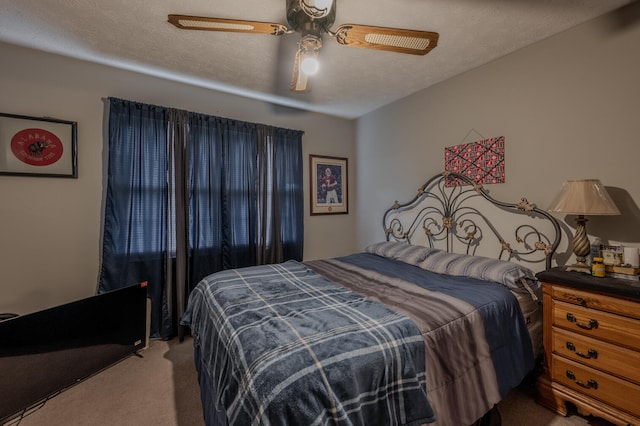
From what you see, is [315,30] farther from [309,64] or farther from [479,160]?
[479,160]

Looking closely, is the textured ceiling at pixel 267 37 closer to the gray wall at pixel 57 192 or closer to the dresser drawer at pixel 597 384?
the gray wall at pixel 57 192

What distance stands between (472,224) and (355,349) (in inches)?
82.6

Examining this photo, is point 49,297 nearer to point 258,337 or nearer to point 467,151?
point 258,337

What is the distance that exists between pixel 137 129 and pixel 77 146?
497mm

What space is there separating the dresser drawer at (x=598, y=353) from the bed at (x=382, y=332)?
0.62ft

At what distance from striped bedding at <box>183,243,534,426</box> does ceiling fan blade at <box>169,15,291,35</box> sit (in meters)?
1.52

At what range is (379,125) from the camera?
3703 millimetres

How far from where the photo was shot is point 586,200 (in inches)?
67.6

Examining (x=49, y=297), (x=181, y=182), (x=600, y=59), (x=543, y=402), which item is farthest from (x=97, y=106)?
(x=543, y=402)

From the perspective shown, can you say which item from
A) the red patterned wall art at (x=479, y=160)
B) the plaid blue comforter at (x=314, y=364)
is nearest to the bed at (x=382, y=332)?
the plaid blue comforter at (x=314, y=364)

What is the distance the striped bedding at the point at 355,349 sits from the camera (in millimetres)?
1021

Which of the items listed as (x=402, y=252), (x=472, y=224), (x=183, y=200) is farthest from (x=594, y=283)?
(x=183, y=200)

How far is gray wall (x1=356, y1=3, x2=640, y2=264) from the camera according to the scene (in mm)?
1824

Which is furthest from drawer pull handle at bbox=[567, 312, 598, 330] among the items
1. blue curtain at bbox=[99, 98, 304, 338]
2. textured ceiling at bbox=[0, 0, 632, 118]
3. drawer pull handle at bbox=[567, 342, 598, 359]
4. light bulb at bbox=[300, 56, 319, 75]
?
blue curtain at bbox=[99, 98, 304, 338]
